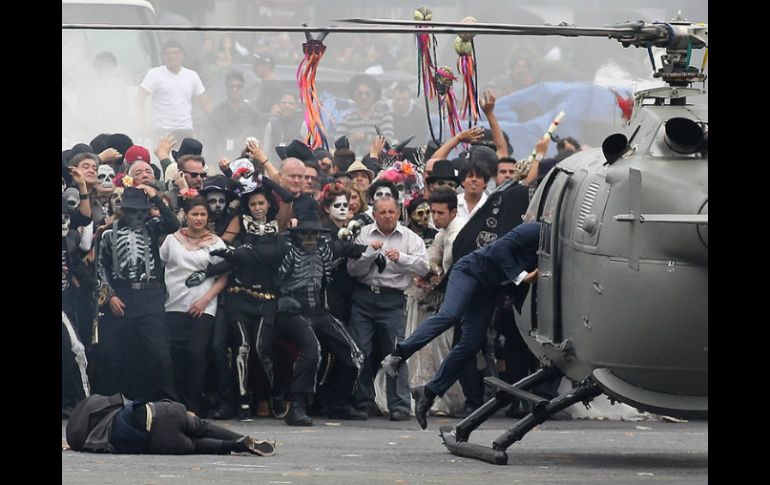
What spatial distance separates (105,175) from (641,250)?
6872 mm

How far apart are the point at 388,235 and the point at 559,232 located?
398cm

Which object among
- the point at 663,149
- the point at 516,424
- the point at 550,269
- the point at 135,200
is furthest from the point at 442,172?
the point at 663,149

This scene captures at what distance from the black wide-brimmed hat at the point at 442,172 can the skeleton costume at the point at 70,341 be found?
3.23 meters

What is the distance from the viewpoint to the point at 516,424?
1204cm

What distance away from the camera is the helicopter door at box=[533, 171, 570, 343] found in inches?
446

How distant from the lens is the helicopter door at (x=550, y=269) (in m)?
11.3

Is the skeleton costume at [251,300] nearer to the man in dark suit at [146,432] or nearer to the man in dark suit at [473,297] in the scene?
the man in dark suit at [473,297]

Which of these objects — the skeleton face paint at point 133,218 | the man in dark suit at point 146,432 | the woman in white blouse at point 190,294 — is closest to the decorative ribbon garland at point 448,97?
the woman in white blouse at point 190,294

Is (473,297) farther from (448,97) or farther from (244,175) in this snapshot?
(448,97)

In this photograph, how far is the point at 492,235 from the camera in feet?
49.3

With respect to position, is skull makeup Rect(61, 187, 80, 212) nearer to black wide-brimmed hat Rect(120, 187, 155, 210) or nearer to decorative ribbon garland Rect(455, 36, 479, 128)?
black wide-brimmed hat Rect(120, 187, 155, 210)

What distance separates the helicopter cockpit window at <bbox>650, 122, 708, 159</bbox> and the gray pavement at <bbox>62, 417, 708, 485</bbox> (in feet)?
6.91
